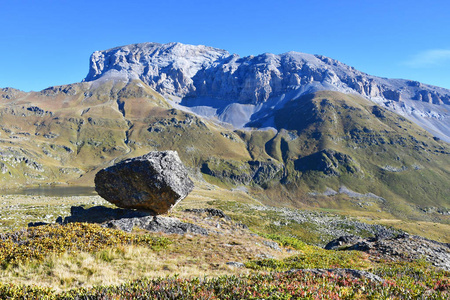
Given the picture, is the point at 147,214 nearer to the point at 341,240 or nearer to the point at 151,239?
the point at 151,239

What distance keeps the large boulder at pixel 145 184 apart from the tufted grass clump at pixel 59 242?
23.3ft

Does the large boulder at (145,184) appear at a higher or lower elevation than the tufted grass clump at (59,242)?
higher

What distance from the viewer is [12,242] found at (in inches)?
549

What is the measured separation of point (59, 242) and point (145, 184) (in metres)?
10.7

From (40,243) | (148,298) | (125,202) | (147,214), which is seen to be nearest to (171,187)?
(147,214)

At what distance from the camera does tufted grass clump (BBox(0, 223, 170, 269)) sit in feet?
41.5

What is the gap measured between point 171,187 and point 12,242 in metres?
12.7

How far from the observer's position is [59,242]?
14.4 m

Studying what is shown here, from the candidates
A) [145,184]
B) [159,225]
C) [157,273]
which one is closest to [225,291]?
[157,273]

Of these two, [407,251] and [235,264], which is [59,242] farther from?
[407,251]

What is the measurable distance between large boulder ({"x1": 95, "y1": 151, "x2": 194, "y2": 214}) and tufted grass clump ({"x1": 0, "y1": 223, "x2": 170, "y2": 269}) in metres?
7.11

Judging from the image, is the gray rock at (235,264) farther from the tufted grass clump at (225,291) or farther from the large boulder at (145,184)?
the large boulder at (145,184)

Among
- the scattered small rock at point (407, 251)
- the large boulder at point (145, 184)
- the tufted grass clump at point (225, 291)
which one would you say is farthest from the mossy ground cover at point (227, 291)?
the scattered small rock at point (407, 251)

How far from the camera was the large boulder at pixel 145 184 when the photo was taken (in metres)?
24.7
